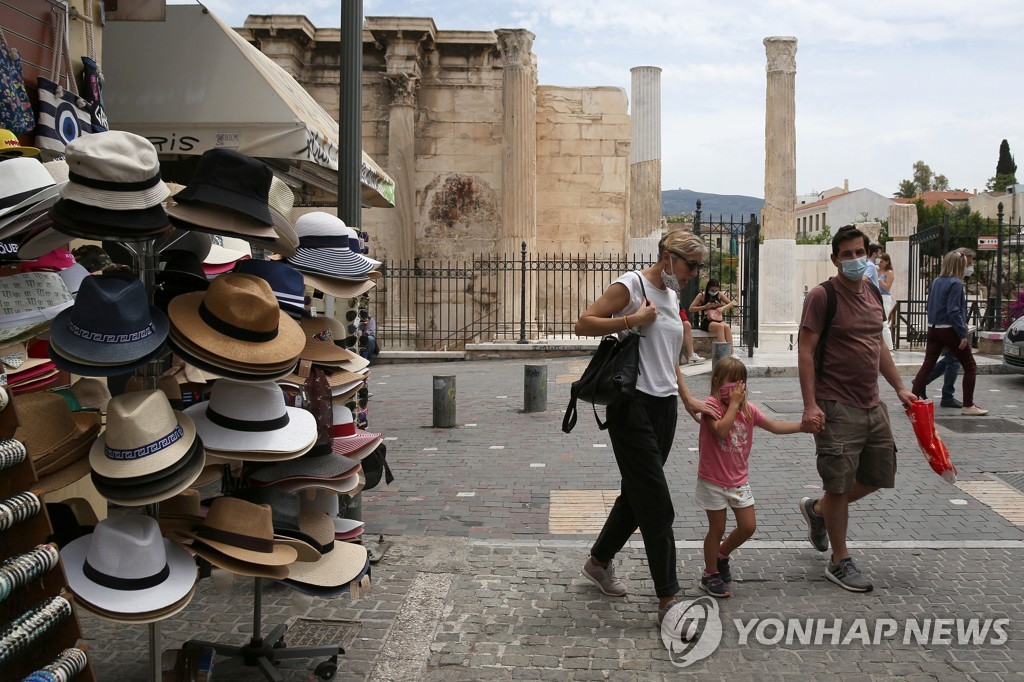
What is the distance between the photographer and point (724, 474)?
495cm

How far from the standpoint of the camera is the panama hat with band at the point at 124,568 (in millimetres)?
2938

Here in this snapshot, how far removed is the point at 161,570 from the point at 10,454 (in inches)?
27.7

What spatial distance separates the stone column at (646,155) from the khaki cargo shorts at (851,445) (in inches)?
686

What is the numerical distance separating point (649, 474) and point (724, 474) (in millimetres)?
586

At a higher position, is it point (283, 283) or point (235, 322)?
point (283, 283)

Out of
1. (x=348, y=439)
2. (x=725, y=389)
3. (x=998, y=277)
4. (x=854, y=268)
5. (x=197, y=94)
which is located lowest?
Answer: (x=348, y=439)

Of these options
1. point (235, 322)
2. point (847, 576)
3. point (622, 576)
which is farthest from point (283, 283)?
point (847, 576)

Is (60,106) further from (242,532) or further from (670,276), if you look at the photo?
(670,276)

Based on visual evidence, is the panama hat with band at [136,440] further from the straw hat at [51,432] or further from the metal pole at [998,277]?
the metal pole at [998,277]

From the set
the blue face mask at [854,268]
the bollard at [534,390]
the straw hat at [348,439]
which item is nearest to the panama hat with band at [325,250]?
the straw hat at [348,439]

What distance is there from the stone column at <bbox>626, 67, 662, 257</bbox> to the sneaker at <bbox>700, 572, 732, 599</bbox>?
58.6ft

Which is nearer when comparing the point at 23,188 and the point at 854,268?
the point at 23,188

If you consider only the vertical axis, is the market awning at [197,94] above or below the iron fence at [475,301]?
above

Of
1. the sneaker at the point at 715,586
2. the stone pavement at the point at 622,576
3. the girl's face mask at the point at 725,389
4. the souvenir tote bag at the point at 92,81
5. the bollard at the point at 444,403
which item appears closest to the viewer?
the stone pavement at the point at 622,576
